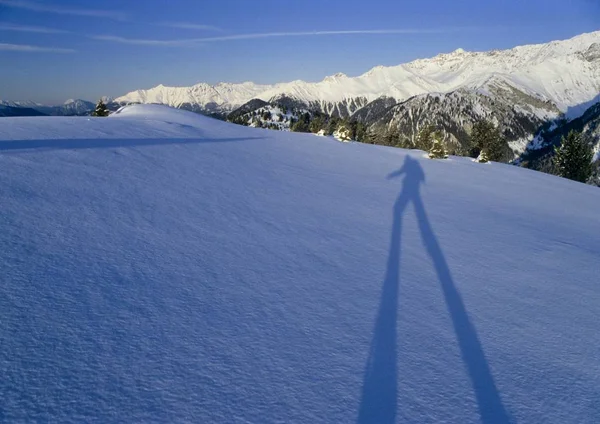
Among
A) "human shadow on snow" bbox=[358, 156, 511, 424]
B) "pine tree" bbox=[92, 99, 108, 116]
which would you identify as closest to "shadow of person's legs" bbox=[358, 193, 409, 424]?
"human shadow on snow" bbox=[358, 156, 511, 424]

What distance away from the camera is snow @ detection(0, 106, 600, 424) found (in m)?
2.97

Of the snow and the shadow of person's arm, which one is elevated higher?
the shadow of person's arm

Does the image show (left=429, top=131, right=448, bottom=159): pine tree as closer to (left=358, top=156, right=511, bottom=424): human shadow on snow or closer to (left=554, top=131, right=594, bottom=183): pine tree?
(left=358, top=156, right=511, bottom=424): human shadow on snow

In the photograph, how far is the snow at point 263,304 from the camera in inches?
117

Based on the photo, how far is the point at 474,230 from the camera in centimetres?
838

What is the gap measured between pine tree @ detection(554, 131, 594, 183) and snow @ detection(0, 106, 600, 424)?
33.5 m

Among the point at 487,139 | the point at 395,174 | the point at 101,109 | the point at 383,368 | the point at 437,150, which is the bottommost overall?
the point at 383,368

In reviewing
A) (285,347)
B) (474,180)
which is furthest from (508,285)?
(474,180)

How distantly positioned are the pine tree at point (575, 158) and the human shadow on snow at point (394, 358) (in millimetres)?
38510

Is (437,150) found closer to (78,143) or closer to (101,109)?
(78,143)

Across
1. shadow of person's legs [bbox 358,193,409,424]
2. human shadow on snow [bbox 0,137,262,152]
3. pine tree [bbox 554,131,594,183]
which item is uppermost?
pine tree [bbox 554,131,594,183]

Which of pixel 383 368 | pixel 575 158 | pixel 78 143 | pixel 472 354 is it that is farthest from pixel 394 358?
pixel 575 158

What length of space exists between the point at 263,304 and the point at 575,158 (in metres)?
42.1

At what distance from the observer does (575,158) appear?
117 feet
